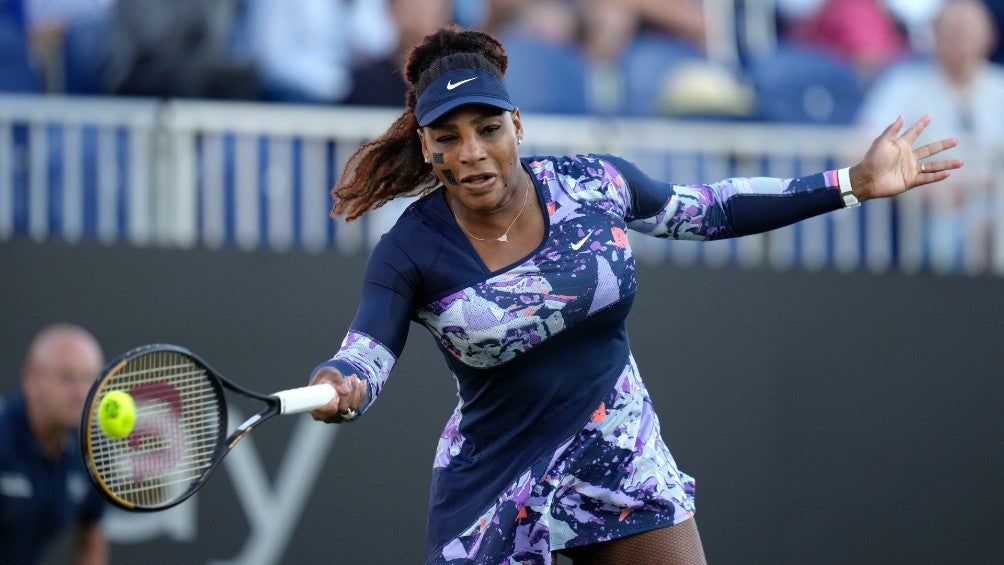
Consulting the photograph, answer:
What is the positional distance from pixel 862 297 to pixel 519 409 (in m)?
4.03

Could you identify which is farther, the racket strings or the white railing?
the white railing

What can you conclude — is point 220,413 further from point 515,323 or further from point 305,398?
point 515,323

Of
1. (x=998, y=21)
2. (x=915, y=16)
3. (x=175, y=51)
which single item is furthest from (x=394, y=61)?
(x=998, y=21)

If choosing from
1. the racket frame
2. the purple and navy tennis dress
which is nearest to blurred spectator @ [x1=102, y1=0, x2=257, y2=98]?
the purple and navy tennis dress

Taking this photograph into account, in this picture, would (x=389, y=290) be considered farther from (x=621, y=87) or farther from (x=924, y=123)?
(x=621, y=87)

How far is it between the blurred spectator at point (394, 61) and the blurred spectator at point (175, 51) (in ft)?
1.59

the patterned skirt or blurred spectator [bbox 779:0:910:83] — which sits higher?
blurred spectator [bbox 779:0:910:83]

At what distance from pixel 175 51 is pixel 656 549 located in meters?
4.38

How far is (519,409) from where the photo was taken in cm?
383

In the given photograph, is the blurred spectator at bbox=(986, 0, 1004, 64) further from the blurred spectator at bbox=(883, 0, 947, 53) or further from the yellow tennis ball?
the yellow tennis ball

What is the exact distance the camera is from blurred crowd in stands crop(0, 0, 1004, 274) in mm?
7277

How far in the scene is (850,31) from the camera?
796 cm

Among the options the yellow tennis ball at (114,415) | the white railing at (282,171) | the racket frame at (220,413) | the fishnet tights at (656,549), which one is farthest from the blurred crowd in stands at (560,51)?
the yellow tennis ball at (114,415)

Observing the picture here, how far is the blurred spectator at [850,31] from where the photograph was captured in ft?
25.9
